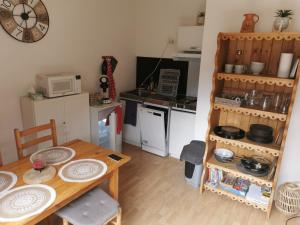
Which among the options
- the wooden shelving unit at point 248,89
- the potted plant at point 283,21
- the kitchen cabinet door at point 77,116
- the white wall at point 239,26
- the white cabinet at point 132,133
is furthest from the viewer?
the white cabinet at point 132,133

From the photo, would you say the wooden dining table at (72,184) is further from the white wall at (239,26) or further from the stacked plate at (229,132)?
the white wall at (239,26)

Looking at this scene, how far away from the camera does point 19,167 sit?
1.62 metres

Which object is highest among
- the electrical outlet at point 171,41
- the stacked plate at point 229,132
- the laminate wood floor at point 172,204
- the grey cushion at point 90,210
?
the electrical outlet at point 171,41

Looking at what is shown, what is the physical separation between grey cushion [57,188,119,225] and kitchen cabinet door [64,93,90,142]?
1.19 m

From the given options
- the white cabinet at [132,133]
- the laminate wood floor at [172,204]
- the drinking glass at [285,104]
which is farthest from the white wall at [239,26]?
the white cabinet at [132,133]

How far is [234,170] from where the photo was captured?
230 cm

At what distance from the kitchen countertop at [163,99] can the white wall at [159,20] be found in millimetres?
711

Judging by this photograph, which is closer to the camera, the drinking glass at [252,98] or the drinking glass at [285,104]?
the drinking glass at [285,104]

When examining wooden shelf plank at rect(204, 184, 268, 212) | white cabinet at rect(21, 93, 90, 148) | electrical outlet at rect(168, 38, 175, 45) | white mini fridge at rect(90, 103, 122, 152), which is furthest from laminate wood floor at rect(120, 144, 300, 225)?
electrical outlet at rect(168, 38, 175, 45)

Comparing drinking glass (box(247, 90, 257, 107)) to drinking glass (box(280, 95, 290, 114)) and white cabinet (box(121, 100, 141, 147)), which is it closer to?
drinking glass (box(280, 95, 290, 114))

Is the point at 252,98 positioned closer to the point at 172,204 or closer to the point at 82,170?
the point at 172,204

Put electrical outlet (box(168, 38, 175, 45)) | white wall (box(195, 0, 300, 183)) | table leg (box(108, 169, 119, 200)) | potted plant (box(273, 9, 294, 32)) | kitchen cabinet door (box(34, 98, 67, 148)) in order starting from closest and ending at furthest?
1. table leg (box(108, 169, 119, 200))
2. potted plant (box(273, 9, 294, 32))
3. white wall (box(195, 0, 300, 183))
4. kitchen cabinet door (box(34, 98, 67, 148))
5. electrical outlet (box(168, 38, 175, 45))

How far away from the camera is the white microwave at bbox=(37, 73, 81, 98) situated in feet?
8.04

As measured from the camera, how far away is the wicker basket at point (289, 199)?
2205 millimetres
